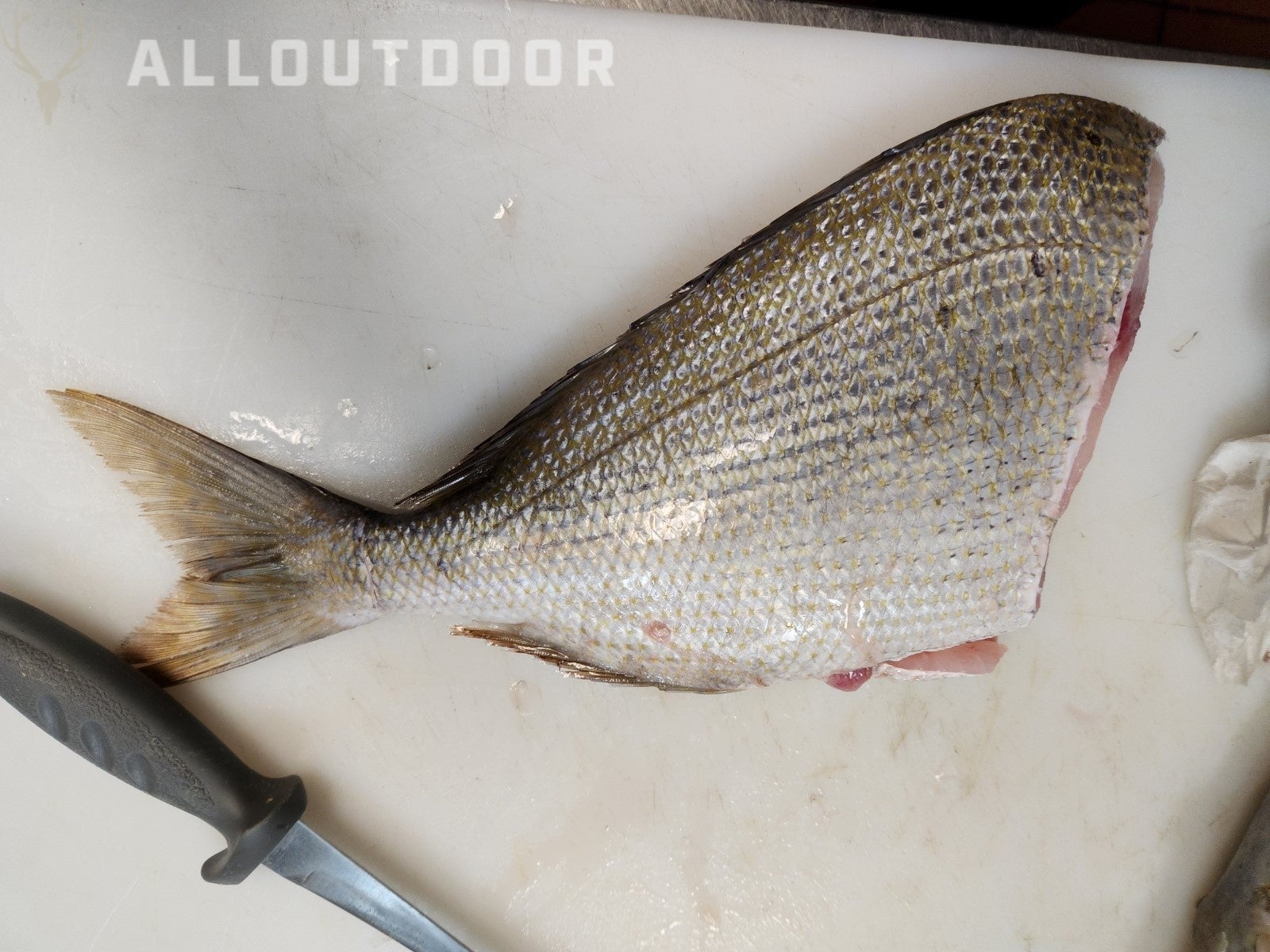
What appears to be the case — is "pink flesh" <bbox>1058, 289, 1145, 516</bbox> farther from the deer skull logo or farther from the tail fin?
the deer skull logo

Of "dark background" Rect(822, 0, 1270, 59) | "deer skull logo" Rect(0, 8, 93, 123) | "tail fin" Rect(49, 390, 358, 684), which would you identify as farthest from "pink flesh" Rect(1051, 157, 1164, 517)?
"deer skull logo" Rect(0, 8, 93, 123)

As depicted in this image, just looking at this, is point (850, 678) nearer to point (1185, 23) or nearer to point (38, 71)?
point (38, 71)

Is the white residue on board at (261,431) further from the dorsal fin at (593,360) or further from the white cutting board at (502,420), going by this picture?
the dorsal fin at (593,360)

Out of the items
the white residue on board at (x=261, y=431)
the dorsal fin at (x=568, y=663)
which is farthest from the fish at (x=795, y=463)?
the white residue on board at (x=261, y=431)

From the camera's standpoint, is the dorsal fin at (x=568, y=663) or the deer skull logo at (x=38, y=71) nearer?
the dorsal fin at (x=568, y=663)

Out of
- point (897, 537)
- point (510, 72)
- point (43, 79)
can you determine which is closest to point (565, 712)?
point (897, 537)

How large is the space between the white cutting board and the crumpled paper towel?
0.17ft

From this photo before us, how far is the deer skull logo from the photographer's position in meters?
1.58

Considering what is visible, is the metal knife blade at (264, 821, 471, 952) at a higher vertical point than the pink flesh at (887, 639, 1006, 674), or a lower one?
lower

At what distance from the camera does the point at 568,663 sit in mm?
1454

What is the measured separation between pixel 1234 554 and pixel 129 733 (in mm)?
2219

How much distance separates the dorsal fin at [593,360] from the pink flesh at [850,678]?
0.76 metres

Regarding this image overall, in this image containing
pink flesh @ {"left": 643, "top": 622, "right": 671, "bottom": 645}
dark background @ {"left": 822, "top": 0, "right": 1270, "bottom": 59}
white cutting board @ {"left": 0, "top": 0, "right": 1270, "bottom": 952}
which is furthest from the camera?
dark background @ {"left": 822, "top": 0, "right": 1270, "bottom": 59}

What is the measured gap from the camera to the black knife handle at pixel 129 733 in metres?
1.45
